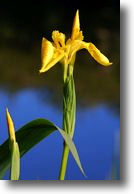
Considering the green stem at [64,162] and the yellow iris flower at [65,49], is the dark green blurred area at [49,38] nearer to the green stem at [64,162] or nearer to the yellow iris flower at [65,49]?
the yellow iris flower at [65,49]

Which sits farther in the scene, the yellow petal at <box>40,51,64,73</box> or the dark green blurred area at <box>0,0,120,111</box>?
the dark green blurred area at <box>0,0,120,111</box>

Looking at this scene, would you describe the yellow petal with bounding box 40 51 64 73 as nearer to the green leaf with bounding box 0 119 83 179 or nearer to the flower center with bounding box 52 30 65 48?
the flower center with bounding box 52 30 65 48

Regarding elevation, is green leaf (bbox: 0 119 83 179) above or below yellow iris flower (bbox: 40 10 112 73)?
below

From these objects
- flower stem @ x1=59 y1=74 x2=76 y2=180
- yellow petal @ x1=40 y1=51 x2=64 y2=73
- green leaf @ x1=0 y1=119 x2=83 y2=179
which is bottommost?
green leaf @ x1=0 y1=119 x2=83 y2=179

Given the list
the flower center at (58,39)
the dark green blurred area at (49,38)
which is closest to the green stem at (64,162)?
the dark green blurred area at (49,38)

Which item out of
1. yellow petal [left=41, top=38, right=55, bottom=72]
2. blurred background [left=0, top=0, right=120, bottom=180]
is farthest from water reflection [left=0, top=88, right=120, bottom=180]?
yellow petal [left=41, top=38, right=55, bottom=72]

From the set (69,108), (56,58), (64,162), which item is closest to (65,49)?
(56,58)

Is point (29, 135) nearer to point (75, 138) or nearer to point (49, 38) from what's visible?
point (75, 138)

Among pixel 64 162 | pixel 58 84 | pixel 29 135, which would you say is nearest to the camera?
pixel 29 135

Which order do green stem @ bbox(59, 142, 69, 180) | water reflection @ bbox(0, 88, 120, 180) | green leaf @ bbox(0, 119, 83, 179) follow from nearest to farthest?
1. green leaf @ bbox(0, 119, 83, 179)
2. green stem @ bbox(59, 142, 69, 180)
3. water reflection @ bbox(0, 88, 120, 180)
